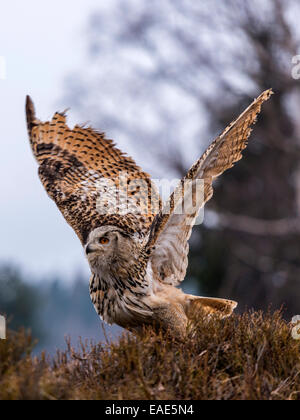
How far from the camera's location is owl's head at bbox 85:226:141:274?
4.36m

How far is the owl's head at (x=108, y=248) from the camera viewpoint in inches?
172

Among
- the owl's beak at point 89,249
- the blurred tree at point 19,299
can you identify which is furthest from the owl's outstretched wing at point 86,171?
the blurred tree at point 19,299

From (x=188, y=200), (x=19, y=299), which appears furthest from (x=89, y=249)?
(x=19, y=299)

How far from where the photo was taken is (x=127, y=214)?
534 centimetres

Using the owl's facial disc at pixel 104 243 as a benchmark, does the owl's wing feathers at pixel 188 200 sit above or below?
above

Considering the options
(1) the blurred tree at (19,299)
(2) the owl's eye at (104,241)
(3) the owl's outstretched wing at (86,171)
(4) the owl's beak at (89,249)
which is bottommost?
(4) the owl's beak at (89,249)

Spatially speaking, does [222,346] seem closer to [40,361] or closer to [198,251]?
[40,361]

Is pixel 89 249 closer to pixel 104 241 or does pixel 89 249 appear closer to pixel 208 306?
pixel 104 241

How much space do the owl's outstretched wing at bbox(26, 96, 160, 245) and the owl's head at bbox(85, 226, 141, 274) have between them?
2.90 feet

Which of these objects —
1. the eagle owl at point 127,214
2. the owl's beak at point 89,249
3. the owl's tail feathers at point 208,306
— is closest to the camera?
the owl's beak at point 89,249

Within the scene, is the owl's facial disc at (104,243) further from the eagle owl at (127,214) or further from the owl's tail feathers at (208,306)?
the owl's tail feathers at (208,306)

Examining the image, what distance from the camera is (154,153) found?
18016 mm

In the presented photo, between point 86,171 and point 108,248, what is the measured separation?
1596mm
